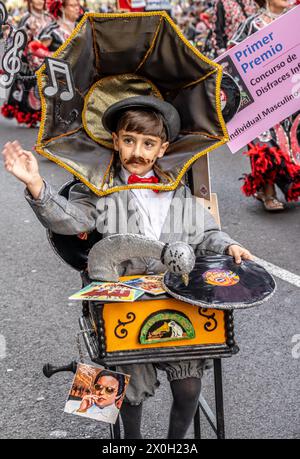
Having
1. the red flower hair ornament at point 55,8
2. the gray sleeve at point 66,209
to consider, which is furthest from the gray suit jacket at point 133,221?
the red flower hair ornament at point 55,8

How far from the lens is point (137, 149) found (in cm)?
308

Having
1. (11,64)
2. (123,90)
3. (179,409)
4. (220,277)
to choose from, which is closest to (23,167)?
(123,90)

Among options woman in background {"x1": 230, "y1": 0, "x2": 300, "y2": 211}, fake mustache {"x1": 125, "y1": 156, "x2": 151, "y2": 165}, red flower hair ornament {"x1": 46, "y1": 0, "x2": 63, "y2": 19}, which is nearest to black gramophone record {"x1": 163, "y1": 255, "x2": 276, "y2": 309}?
fake mustache {"x1": 125, "y1": 156, "x2": 151, "y2": 165}

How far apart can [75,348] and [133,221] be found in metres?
1.51

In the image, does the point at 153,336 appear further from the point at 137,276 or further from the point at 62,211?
the point at 62,211

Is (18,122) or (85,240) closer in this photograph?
(85,240)

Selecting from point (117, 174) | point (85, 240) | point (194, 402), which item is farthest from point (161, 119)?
point (194, 402)

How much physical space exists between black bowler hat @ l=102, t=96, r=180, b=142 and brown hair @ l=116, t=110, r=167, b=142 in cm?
2

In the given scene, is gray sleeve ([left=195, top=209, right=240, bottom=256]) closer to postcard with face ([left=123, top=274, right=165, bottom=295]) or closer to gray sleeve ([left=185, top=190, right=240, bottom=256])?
gray sleeve ([left=185, top=190, right=240, bottom=256])

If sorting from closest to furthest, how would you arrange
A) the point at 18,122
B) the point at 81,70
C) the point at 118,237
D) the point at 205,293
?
the point at 205,293, the point at 118,237, the point at 81,70, the point at 18,122

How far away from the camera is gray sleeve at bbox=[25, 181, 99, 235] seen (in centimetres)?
285

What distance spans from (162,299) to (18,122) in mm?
10243

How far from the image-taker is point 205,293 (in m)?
2.59

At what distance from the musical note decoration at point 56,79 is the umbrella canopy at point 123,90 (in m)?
0.02
